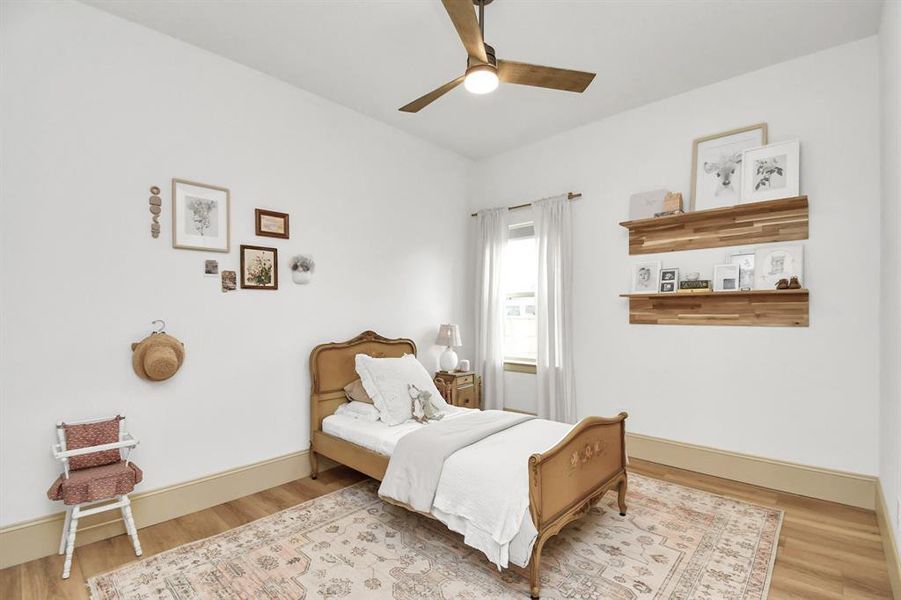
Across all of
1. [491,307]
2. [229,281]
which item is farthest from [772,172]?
[229,281]

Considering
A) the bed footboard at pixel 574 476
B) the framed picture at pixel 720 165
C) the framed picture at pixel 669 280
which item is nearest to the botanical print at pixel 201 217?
the bed footboard at pixel 574 476

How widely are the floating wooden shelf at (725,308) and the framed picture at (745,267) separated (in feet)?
0.27

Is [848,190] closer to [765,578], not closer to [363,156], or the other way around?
[765,578]

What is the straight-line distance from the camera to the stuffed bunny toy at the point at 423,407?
3.30 metres

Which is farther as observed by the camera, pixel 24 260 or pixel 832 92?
pixel 832 92

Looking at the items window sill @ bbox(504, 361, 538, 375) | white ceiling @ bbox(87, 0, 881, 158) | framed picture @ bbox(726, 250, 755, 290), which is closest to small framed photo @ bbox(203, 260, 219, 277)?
white ceiling @ bbox(87, 0, 881, 158)

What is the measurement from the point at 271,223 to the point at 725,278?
3.54m

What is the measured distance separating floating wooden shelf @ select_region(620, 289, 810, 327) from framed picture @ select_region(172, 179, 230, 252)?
3.25 meters

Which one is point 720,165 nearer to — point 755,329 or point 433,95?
point 755,329

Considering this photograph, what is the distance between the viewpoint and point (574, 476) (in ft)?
7.72

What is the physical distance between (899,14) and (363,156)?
3.54 m

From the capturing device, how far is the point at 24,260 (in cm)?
238

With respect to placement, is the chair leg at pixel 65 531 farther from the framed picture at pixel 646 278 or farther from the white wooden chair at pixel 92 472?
the framed picture at pixel 646 278

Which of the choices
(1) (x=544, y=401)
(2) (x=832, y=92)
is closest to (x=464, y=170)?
(1) (x=544, y=401)
